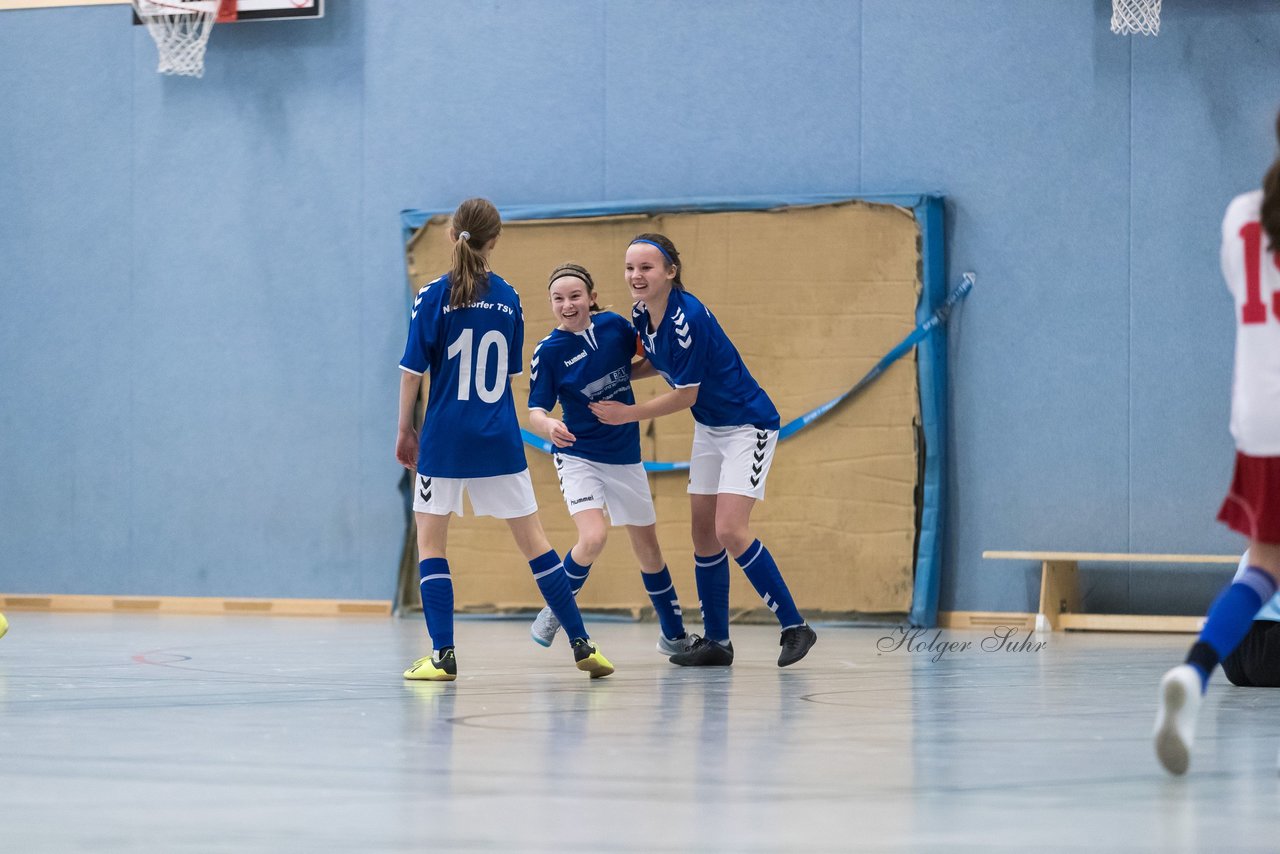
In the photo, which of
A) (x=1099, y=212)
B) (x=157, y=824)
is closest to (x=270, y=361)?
(x=1099, y=212)

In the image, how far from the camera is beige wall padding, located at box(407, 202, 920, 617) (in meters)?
9.20

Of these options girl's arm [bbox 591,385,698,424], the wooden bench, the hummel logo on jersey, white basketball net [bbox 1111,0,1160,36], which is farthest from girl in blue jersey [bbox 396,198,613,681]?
white basketball net [bbox 1111,0,1160,36]

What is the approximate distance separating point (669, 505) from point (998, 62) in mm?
3237

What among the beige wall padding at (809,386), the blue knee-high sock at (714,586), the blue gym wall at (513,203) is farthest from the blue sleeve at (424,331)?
the blue gym wall at (513,203)

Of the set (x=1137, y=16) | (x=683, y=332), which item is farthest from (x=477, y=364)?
(x=1137, y=16)

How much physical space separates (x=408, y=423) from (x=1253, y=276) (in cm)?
291

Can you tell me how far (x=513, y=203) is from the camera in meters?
10.2

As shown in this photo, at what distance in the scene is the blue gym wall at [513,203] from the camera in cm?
900

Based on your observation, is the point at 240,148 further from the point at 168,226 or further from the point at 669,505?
the point at 669,505

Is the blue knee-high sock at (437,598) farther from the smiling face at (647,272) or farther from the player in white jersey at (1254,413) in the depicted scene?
the player in white jersey at (1254,413)

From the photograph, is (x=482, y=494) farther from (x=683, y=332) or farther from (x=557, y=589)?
(x=683, y=332)

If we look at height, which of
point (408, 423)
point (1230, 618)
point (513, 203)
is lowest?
point (1230, 618)

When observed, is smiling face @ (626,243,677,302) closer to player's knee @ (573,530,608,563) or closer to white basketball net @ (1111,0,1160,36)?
player's knee @ (573,530,608,563)

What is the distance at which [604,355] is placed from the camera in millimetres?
6289
